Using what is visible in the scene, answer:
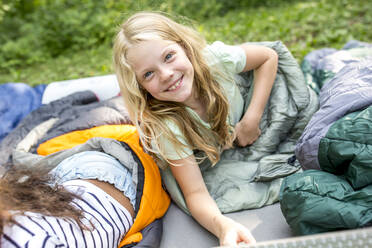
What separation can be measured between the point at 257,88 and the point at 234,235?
0.82 meters

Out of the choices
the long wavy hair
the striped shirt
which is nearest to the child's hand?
the striped shirt

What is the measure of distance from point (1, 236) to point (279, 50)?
1.49 m

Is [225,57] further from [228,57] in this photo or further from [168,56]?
[168,56]

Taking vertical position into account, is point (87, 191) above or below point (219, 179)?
above

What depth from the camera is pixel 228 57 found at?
152 centimetres

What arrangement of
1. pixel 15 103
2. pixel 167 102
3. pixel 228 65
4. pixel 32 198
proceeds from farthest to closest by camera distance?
pixel 15 103
pixel 228 65
pixel 167 102
pixel 32 198

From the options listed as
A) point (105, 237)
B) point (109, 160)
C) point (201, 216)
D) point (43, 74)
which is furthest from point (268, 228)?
point (43, 74)

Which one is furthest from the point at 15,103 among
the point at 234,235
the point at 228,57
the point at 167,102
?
the point at 234,235

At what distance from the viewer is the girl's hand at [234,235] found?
3.29ft

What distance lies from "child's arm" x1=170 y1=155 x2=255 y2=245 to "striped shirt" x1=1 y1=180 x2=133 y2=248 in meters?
0.26

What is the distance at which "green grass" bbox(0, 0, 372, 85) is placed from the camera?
10.2ft

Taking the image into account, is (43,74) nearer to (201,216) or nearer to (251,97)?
(251,97)

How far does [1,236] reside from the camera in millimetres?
865

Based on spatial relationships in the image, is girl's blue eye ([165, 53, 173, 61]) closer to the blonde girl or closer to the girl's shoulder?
the blonde girl
